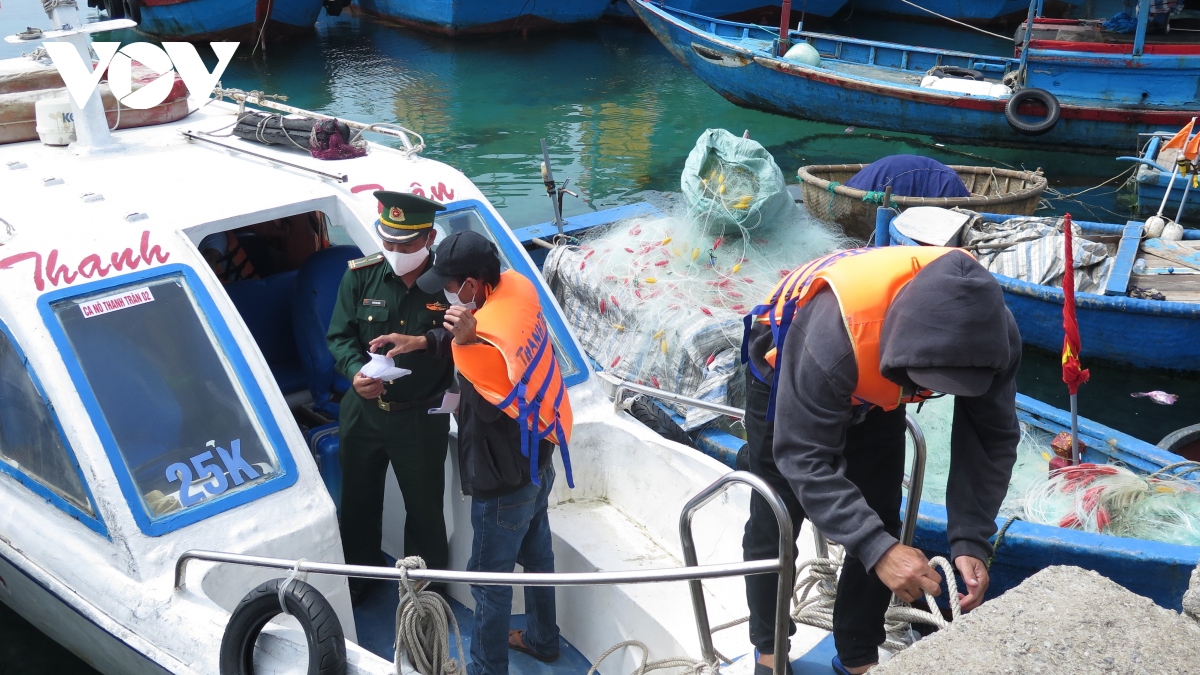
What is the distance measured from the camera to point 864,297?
2389mm

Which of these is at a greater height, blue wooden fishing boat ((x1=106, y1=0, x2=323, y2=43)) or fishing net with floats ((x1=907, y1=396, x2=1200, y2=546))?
blue wooden fishing boat ((x1=106, y1=0, x2=323, y2=43))

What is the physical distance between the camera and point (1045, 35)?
Answer: 681 inches

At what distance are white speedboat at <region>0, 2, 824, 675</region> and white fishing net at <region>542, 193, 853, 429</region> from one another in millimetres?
1514

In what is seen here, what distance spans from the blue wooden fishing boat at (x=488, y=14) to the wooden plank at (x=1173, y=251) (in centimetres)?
1879

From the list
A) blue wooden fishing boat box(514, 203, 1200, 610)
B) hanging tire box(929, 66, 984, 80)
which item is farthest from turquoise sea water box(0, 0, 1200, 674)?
blue wooden fishing boat box(514, 203, 1200, 610)

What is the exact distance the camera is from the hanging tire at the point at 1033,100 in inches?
554

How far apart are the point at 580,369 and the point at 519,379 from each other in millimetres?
1204

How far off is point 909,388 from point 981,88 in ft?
45.5

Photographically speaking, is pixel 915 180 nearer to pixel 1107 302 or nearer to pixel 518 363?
pixel 1107 302

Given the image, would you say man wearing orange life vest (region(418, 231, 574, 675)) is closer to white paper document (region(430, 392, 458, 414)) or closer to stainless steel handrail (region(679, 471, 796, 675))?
white paper document (region(430, 392, 458, 414))

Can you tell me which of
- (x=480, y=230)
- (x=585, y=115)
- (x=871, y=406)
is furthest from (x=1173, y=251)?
(x=585, y=115)

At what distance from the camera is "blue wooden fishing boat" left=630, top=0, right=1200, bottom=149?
1384cm

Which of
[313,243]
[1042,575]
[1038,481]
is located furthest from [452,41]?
[1042,575]

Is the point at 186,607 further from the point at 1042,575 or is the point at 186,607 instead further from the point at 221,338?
the point at 1042,575
